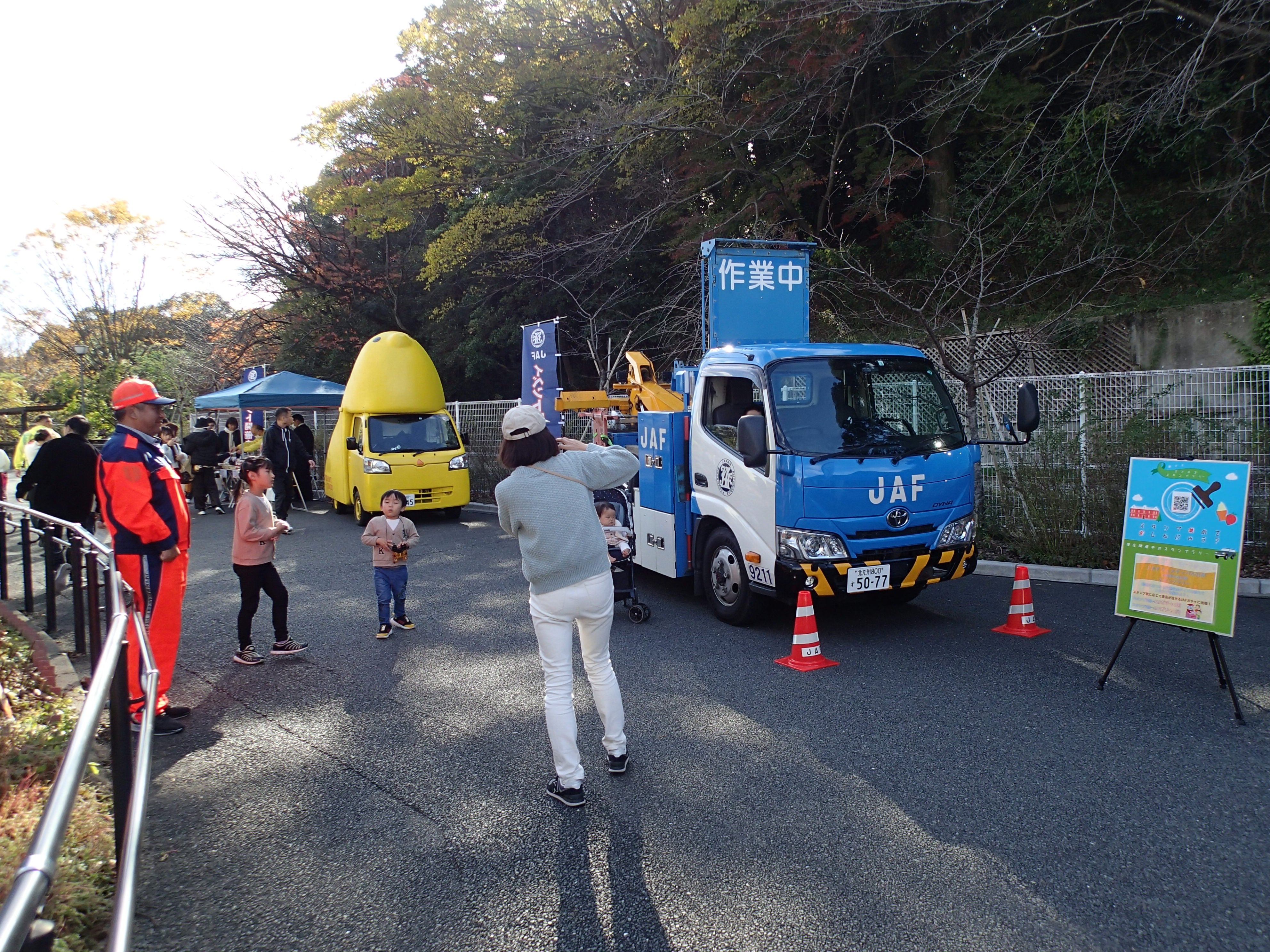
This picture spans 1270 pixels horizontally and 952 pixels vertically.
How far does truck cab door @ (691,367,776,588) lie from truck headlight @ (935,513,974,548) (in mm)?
1334

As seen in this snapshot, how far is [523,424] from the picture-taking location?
396 centimetres

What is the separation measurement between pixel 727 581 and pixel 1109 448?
179 inches

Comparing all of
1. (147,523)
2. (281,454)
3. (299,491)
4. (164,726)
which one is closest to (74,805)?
(147,523)

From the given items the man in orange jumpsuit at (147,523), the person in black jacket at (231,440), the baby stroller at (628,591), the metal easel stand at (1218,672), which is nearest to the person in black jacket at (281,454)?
the person in black jacket at (231,440)

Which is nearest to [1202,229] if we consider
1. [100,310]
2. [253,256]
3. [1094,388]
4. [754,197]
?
[754,197]

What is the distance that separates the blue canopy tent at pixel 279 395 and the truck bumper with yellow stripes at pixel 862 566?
1296 centimetres

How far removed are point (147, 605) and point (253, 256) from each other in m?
21.7

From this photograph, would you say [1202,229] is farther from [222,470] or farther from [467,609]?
[222,470]

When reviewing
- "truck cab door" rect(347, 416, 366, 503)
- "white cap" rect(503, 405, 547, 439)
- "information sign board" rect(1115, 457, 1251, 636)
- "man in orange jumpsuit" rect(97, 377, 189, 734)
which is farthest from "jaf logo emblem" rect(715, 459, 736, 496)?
"truck cab door" rect(347, 416, 366, 503)

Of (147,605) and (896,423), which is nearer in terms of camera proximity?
(147,605)

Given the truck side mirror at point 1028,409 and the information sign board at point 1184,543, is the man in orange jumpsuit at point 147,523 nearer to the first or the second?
the information sign board at point 1184,543

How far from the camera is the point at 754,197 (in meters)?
16.0

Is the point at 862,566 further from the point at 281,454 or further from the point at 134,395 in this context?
the point at 281,454

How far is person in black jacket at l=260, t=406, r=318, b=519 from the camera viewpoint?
14516 mm
